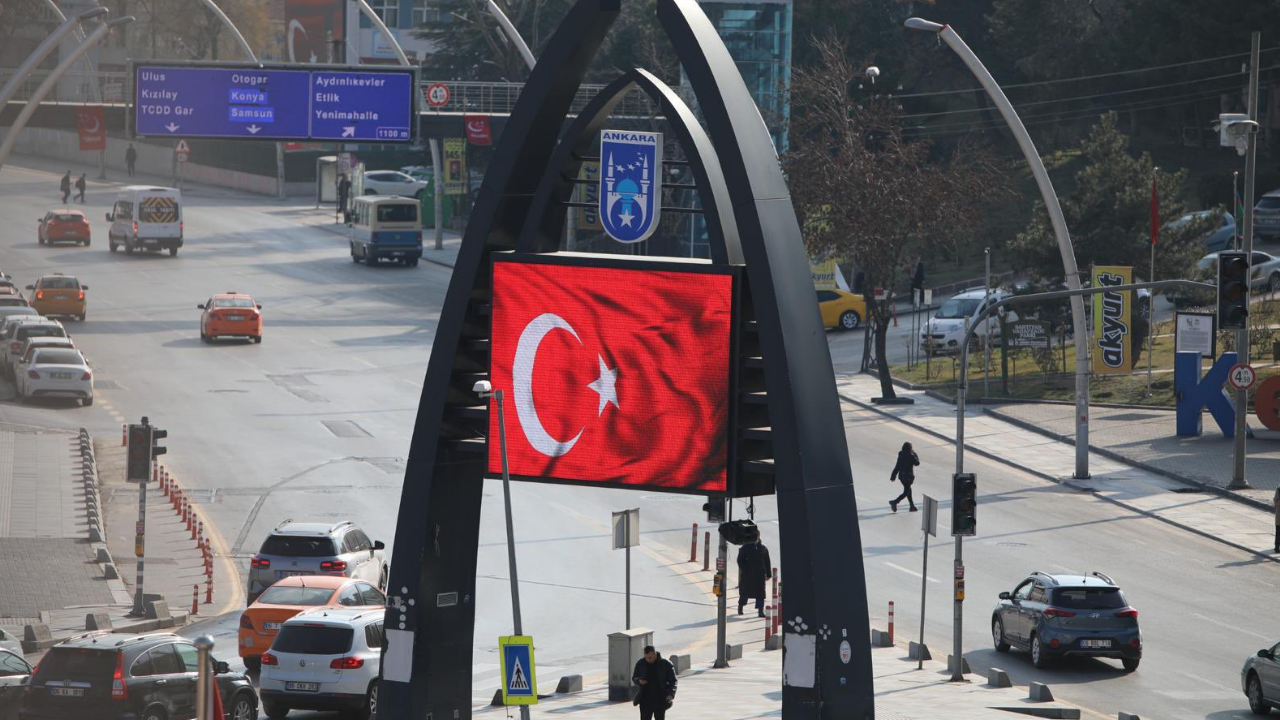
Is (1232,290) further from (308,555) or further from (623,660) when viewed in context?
(308,555)

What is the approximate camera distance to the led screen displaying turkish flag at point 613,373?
677 inches

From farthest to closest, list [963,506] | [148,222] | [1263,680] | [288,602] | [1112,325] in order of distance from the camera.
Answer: [148,222], [1112,325], [963,506], [288,602], [1263,680]

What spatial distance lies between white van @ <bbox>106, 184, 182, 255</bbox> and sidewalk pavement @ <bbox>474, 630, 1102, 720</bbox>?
5447cm

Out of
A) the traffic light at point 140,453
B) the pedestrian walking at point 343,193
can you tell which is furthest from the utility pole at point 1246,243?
the pedestrian walking at point 343,193

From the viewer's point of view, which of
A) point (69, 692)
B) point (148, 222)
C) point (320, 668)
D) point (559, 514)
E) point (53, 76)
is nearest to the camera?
point (69, 692)

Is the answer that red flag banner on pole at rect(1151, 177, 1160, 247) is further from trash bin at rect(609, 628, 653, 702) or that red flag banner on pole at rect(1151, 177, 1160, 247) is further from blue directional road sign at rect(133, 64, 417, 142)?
trash bin at rect(609, 628, 653, 702)

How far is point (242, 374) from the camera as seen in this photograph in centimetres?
5141

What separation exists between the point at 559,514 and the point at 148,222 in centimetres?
4432

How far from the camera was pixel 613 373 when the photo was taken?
17.7 m

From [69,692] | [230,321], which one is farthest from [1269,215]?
[69,692]

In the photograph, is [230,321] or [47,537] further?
[230,321]

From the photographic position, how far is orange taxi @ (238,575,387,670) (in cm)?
2434

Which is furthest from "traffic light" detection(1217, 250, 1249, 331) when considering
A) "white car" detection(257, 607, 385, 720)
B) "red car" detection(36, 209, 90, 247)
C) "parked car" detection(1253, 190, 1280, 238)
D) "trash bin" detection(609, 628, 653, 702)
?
"red car" detection(36, 209, 90, 247)

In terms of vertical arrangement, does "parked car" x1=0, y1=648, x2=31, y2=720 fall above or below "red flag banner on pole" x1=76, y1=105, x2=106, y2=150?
below
